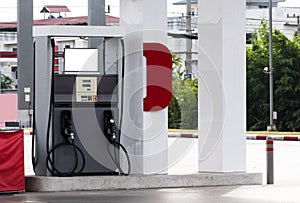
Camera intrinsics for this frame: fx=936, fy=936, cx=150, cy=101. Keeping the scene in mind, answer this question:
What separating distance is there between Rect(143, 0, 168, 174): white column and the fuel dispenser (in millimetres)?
426

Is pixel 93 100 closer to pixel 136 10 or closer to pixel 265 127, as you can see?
pixel 136 10

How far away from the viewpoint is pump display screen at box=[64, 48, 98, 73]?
15797 mm

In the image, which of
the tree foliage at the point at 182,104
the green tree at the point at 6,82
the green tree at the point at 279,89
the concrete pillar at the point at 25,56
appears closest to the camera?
the tree foliage at the point at 182,104

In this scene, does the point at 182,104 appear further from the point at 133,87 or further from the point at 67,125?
the point at 67,125

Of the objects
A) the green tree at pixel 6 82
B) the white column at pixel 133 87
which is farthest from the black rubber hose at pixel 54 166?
the green tree at pixel 6 82

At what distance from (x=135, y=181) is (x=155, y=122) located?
1.13 metres

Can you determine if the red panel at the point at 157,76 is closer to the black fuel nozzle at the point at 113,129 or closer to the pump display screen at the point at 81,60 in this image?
the black fuel nozzle at the point at 113,129

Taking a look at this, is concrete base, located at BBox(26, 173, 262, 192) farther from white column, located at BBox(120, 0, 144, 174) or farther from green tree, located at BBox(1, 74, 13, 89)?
green tree, located at BBox(1, 74, 13, 89)

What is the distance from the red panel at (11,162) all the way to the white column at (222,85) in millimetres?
3395

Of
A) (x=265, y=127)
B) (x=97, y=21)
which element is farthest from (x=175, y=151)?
(x=265, y=127)

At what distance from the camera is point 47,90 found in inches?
613

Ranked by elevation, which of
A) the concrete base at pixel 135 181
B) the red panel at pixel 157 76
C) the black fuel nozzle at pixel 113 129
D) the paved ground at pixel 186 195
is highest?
the red panel at pixel 157 76

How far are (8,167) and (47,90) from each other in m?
1.49

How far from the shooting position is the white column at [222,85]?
53.9 ft
